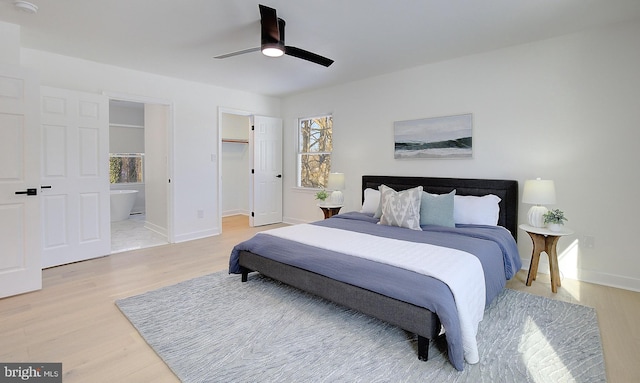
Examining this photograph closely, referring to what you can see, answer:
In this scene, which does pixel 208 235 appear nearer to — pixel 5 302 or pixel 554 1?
pixel 5 302

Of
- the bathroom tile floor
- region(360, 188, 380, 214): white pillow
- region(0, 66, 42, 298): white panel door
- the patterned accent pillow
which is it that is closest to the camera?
region(0, 66, 42, 298): white panel door

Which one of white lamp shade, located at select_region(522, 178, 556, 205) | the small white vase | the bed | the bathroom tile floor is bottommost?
the bathroom tile floor

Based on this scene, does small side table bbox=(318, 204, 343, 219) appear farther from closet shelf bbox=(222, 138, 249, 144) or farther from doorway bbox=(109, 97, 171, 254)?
closet shelf bbox=(222, 138, 249, 144)

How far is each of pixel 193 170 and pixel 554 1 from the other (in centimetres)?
495

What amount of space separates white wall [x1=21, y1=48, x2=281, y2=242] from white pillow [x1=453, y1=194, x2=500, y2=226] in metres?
3.89

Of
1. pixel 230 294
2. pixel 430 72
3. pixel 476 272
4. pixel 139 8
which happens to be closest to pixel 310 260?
pixel 230 294

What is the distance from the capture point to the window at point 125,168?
765 cm

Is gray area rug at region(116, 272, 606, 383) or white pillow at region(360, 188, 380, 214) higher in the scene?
white pillow at region(360, 188, 380, 214)

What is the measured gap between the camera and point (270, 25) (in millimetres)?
2805

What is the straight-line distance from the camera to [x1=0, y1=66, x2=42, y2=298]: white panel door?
2.92m

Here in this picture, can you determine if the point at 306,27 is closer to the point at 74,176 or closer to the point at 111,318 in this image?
the point at 111,318

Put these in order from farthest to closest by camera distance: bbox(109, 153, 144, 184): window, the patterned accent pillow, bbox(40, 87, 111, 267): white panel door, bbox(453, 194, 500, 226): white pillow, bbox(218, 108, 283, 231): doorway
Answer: bbox(109, 153, 144, 184): window < bbox(218, 108, 283, 231): doorway < bbox(40, 87, 111, 267): white panel door < bbox(453, 194, 500, 226): white pillow < the patterned accent pillow

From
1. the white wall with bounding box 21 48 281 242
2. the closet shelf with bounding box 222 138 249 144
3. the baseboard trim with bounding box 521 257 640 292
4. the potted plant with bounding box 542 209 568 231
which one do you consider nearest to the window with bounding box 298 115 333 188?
the white wall with bounding box 21 48 281 242

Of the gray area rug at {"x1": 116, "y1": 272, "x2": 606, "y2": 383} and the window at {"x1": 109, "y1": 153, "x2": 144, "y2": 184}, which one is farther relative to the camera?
the window at {"x1": 109, "y1": 153, "x2": 144, "y2": 184}
